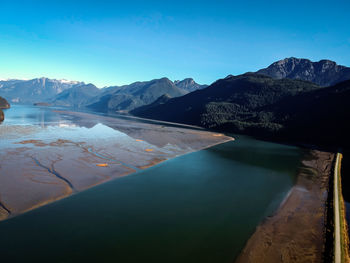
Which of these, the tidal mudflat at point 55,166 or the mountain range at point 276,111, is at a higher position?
the mountain range at point 276,111

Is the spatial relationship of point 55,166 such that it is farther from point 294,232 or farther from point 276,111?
point 276,111

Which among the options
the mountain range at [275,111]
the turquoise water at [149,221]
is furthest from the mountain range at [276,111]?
the turquoise water at [149,221]

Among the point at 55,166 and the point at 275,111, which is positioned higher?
the point at 275,111

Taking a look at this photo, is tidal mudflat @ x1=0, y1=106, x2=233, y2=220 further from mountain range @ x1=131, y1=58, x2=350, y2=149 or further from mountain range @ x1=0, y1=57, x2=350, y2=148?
mountain range @ x1=0, y1=57, x2=350, y2=148

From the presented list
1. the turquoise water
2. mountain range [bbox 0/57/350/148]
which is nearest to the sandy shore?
the turquoise water

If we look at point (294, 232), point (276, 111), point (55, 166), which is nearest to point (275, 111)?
point (276, 111)

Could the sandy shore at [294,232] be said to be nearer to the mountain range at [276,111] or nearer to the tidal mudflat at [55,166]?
the tidal mudflat at [55,166]
